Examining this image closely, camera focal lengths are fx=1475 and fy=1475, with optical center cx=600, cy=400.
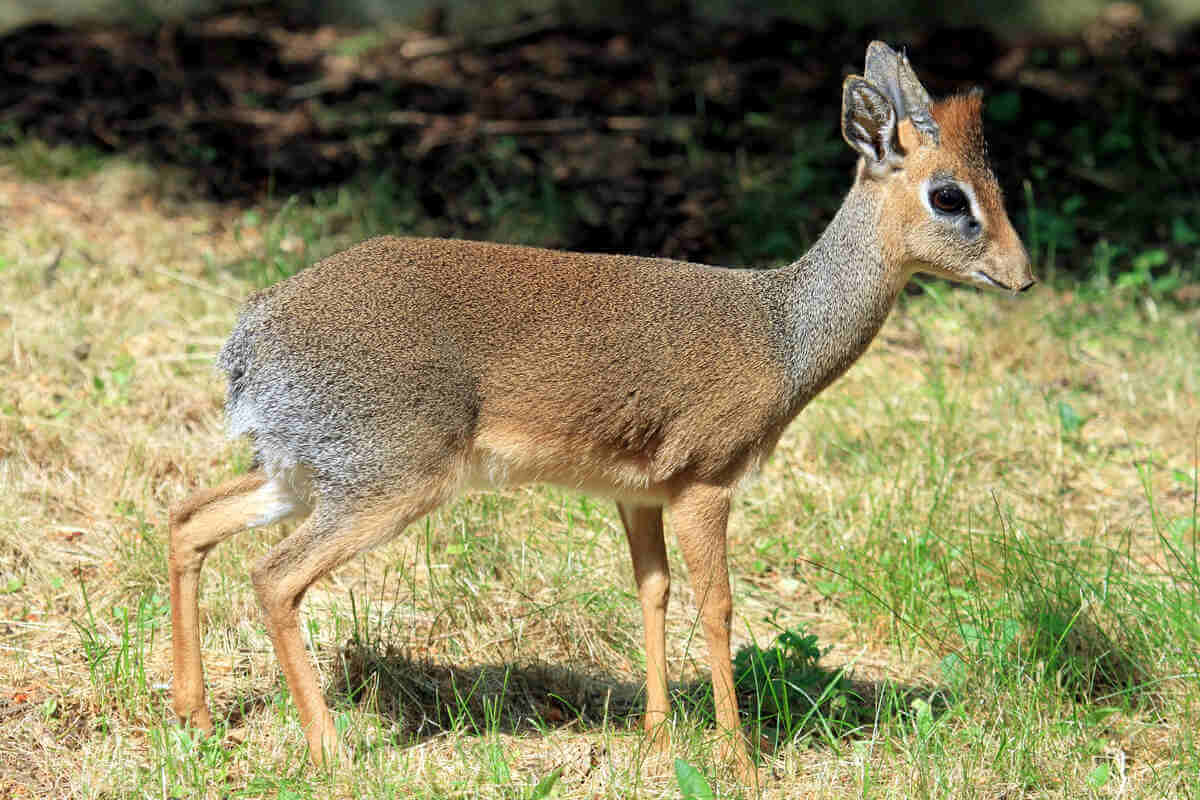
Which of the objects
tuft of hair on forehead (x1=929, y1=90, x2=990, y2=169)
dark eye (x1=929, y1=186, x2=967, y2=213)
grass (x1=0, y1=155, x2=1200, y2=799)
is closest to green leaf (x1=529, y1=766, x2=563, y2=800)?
grass (x1=0, y1=155, x2=1200, y2=799)

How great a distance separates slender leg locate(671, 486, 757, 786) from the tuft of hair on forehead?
1170 mm

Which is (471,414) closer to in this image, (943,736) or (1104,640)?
(943,736)

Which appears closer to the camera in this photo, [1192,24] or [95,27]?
[95,27]

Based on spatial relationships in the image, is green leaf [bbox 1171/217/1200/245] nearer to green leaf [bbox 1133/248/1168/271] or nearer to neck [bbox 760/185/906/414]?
green leaf [bbox 1133/248/1168/271]

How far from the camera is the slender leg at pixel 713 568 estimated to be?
13.5 ft

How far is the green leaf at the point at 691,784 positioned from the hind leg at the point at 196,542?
124 cm

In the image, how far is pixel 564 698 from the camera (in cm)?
448

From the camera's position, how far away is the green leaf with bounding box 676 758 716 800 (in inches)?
143

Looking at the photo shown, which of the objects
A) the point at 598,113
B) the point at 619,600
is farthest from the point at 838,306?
the point at 598,113

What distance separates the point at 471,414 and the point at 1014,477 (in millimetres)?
2627

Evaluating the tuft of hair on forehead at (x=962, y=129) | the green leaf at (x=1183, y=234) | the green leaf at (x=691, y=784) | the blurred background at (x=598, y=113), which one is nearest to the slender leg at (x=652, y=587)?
the green leaf at (x=691, y=784)

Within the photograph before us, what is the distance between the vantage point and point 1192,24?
9992 millimetres

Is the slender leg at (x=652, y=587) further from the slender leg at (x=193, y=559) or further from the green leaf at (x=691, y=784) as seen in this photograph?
the slender leg at (x=193, y=559)

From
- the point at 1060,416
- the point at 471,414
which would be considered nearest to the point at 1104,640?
the point at 1060,416
